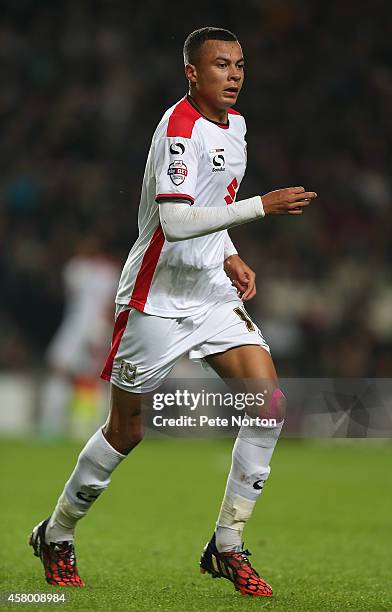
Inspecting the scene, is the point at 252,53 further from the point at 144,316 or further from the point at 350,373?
the point at 144,316

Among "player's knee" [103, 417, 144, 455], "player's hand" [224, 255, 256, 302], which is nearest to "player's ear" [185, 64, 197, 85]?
"player's hand" [224, 255, 256, 302]

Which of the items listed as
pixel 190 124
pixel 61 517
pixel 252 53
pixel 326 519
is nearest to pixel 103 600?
pixel 61 517

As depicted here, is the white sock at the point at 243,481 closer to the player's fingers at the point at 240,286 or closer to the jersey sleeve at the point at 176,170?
the player's fingers at the point at 240,286

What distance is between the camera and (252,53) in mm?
14516

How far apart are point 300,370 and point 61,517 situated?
9972 millimetres

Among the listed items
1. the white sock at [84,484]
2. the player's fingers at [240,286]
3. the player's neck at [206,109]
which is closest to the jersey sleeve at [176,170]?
the player's neck at [206,109]

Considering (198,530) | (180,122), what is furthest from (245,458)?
(198,530)

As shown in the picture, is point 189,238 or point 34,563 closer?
point 189,238

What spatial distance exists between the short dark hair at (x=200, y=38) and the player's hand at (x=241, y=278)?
883 mm

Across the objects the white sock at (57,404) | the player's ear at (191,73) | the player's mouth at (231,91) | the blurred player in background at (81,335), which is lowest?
the white sock at (57,404)

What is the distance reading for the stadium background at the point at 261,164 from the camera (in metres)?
15.0

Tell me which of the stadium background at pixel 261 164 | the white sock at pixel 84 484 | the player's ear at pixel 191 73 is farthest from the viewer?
the stadium background at pixel 261 164

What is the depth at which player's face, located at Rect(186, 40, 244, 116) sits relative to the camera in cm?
Answer: 485

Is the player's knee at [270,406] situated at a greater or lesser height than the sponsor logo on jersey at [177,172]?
lesser
